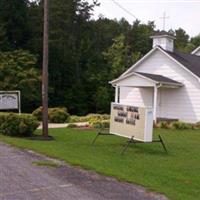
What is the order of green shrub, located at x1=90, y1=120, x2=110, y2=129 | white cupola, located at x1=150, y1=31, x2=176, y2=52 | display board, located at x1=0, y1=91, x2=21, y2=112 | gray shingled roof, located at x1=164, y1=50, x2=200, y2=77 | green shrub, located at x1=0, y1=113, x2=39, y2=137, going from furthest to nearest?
white cupola, located at x1=150, y1=31, x2=176, y2=52, gray shingled roof, located at x1=164, y1=50, x2=200, y2=77, green shrub, located at x1=90, y1=120, x2=110, y2=129, display board, located at x1=0, y1=91, x2=21, y2=112, green shrub, located at x1=0, y1=113, x2=39, y2=137

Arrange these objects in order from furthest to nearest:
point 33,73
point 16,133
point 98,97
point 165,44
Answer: point 98,97, point 33,73, point 165,44, point 16,133

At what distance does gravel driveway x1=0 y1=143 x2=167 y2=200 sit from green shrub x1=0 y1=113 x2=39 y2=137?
6.22 meters

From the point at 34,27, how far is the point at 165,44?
76.0 ft

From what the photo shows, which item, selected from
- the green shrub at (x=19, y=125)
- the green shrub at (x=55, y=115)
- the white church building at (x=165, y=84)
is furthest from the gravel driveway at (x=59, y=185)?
the white church building at (x=165, y=84)

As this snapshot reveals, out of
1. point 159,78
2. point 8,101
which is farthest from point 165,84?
point 8,101

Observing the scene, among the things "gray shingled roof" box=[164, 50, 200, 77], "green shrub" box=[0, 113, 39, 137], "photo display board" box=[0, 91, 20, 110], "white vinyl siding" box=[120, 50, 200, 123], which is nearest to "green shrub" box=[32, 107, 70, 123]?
"photo display board" box=[0, 91, 20, 110]

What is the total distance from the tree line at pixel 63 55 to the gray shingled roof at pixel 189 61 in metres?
13.9

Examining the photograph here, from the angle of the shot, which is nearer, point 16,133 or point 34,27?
point 16,133

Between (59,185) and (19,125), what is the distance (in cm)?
884

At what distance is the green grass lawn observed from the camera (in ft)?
31.8

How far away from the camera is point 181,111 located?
31328 millimetres

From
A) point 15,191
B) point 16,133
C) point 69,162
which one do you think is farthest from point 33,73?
point 15,191

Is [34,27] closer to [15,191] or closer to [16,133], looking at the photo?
[16,133]

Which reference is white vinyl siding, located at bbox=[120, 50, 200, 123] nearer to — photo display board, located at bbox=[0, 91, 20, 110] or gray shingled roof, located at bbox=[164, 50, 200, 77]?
gray shingled roof, located at bbox=[164, 50, 200, 77]
